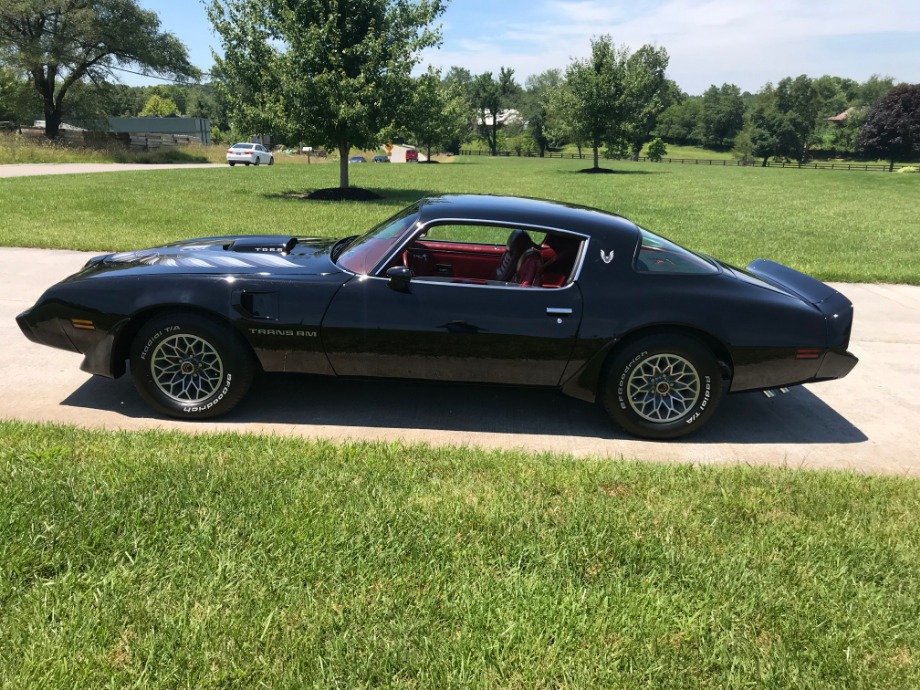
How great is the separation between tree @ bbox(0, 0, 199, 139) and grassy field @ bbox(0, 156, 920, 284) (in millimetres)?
21506

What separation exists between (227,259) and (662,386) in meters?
2.83

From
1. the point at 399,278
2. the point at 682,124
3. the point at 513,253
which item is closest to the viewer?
the point at 399,278

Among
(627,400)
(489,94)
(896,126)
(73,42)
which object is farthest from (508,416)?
(489,94)

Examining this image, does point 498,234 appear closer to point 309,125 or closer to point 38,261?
point 38,261

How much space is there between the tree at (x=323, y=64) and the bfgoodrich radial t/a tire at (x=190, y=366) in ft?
46.0

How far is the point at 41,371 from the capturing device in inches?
190

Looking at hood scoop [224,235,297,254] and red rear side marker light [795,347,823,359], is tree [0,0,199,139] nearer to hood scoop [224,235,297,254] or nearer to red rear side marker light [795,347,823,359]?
hood scoop [224,235,297,254]

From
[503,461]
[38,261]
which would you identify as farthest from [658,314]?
[38,261]

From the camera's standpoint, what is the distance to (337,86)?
17.1m

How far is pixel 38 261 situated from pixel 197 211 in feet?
18.5

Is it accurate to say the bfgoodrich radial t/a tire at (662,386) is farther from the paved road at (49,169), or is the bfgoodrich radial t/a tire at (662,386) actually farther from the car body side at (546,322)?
the paved road at (49,169)

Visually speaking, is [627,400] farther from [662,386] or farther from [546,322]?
[546,322]

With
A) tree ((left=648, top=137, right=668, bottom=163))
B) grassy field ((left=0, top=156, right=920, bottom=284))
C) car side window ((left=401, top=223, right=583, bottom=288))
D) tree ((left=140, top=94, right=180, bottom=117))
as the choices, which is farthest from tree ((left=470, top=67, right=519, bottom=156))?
car side window ((left=401, top=223, right=583, bottom=288))

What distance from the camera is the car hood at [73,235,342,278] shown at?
4133 mm
